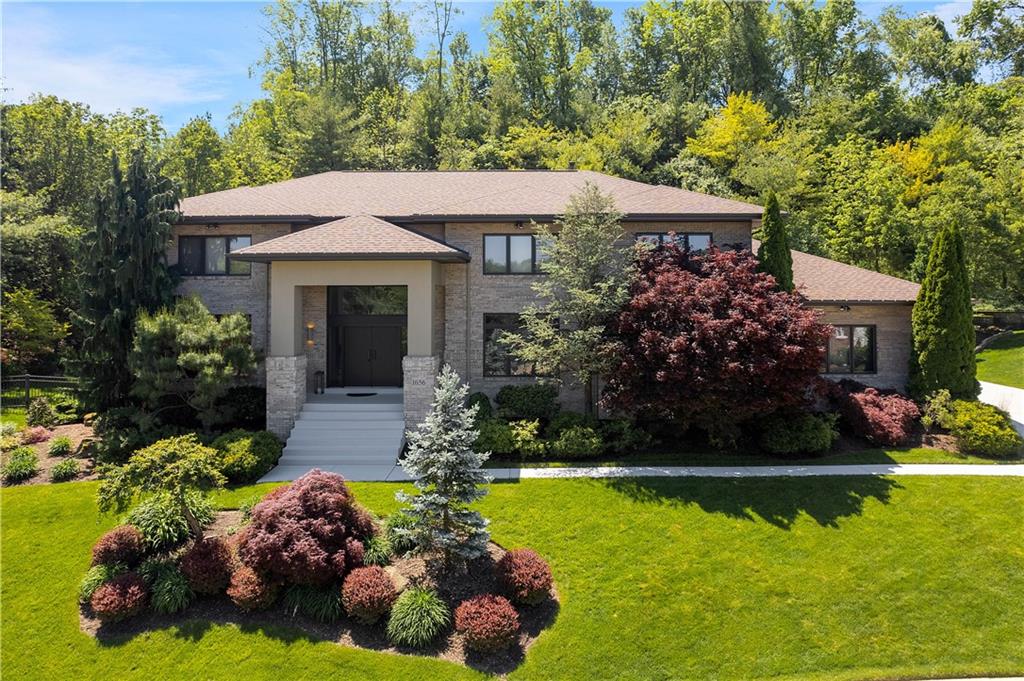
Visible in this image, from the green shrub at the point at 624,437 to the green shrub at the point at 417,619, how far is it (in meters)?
7.20

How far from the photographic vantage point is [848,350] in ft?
61.3

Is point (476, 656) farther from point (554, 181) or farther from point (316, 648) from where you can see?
point (554, 181)

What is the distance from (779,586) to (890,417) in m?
8.62

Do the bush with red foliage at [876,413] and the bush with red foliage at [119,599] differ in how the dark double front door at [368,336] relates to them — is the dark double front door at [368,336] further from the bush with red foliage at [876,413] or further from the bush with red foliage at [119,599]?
the bush with red foliage at [876,413]

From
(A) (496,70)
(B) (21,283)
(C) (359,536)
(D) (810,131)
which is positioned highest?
(A) (496,70)

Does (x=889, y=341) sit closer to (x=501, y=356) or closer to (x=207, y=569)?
(x=501, y=356)

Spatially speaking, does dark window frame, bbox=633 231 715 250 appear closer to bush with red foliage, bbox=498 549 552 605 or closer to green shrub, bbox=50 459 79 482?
bush with red foliage, bbox=498 549 552 605

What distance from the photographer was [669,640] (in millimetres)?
9203

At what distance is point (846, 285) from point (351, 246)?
56.0ft

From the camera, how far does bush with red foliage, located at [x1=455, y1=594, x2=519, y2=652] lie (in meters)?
8.69

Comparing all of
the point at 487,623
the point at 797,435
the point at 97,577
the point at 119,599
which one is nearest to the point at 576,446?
the point at 797,435

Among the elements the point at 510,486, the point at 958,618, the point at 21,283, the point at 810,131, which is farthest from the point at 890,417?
the point at 21,283

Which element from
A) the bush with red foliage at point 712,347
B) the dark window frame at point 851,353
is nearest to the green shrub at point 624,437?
the bush with red foliage at point 712,347

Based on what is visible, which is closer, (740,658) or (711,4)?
(740,658)
